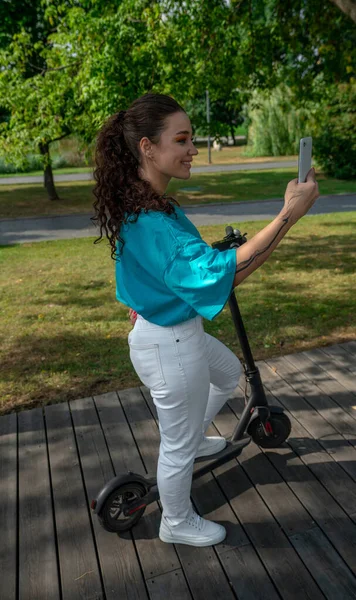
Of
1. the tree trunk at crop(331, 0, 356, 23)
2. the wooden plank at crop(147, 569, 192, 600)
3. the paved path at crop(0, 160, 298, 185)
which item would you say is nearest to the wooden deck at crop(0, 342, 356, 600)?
the wooden plank at crop(147, 569, 192, 600)

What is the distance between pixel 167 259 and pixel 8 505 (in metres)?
1.78

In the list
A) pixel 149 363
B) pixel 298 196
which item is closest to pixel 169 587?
pixel 149 363

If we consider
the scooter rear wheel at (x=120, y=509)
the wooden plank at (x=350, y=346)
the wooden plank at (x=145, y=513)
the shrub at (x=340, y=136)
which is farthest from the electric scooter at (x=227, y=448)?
the shrub at (x=340, y=136)

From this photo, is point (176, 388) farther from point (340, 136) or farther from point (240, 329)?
point (340, 136)

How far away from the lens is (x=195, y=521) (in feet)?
8.23

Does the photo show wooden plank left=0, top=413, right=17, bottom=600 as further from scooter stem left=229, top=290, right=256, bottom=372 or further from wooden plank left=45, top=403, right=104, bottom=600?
scooter stem left=229, top=290, right=256, bottom=372

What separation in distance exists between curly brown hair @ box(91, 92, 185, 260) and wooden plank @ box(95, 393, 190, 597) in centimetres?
141

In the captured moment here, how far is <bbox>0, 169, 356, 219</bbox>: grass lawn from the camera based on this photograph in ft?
53.7

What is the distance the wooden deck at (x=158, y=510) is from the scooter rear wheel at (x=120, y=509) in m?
0.06

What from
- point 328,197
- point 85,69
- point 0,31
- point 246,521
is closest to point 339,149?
point 328,197

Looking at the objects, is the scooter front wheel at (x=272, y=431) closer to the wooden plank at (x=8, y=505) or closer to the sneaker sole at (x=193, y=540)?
the sneaker sole at (x=193, y=540)

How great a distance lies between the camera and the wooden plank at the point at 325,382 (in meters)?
3.68

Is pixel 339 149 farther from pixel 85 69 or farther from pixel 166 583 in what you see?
pixel 166 583

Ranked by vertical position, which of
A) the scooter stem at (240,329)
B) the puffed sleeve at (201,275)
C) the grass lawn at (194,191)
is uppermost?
the puffed sleeve at (201,275)
